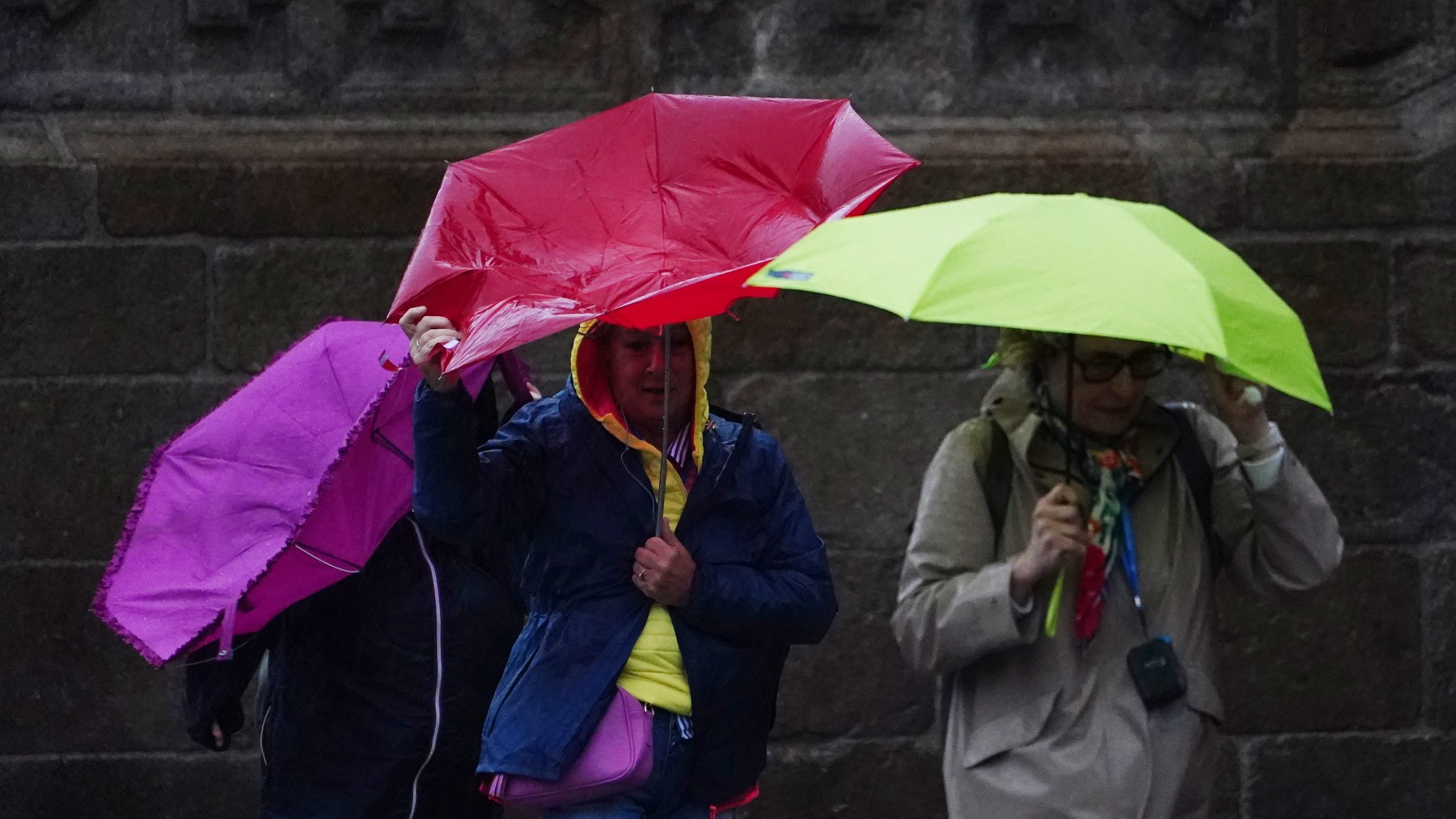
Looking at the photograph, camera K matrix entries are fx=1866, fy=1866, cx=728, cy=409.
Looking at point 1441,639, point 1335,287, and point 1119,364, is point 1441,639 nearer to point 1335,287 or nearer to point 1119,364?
point 1335,287

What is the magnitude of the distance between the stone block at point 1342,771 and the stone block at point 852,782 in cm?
92

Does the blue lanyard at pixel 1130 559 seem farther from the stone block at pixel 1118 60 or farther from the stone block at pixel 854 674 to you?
the stone block at pixel 1118 60

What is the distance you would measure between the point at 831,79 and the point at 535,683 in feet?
7.91

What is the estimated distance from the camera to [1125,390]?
3.31 metres

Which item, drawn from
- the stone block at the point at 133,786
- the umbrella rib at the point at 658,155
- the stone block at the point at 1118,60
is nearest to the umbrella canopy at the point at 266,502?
the umbrella rib at the point at 658,155

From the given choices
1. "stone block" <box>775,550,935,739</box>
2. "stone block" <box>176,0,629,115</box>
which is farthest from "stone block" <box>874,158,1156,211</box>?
"stone block" <box>775,550,935,739</box>

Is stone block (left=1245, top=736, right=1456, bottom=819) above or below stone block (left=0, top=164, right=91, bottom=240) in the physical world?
below

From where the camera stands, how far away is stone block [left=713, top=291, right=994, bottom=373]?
521cm

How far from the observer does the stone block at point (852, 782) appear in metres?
5.25

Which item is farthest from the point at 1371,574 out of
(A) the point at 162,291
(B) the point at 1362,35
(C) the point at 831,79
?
(A) the point at 162,291

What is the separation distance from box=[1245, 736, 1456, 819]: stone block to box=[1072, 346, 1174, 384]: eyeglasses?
2333 millimetres

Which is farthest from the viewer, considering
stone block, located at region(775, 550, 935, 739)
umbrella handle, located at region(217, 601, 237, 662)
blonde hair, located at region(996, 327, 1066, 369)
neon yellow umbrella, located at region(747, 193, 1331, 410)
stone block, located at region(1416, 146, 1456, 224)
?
stone block, located at region(775, 550, 935, 739)

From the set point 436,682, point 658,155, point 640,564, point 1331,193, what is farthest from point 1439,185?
point 436,682

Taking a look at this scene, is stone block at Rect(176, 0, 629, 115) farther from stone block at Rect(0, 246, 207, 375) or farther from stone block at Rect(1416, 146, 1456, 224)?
stone block at Rect(1416, 146, 1456, 224)
